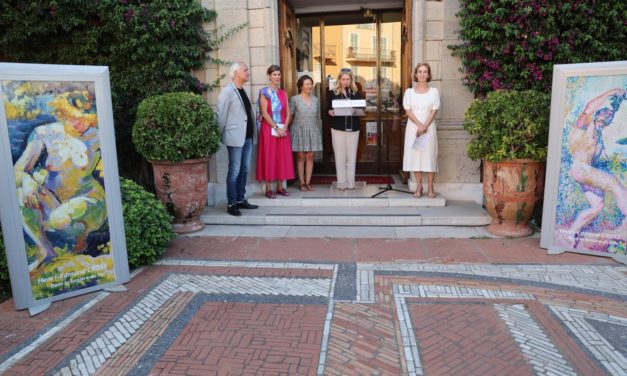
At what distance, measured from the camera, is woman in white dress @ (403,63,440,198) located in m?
6.17

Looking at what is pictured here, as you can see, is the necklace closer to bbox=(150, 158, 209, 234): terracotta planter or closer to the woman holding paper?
the woman holding paper

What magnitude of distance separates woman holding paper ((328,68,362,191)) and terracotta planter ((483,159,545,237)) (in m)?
2.18

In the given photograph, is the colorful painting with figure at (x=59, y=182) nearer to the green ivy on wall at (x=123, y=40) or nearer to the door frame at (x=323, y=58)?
the green ivy on wall at (x=123, y=40)

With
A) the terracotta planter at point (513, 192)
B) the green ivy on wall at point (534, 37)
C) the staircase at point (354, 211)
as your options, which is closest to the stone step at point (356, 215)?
the staircase at point (354, 211)

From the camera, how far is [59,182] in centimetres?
373

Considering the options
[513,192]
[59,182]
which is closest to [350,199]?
[513,192]

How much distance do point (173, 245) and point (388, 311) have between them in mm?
2802

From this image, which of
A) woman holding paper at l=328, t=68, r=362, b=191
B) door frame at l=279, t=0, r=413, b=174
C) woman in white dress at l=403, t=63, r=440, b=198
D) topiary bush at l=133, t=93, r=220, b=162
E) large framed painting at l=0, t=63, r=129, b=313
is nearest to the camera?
large framed painting at l=0, t=63, r=129, b=313

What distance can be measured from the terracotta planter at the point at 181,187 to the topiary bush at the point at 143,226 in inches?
22.9

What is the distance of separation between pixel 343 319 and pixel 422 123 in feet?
Result: 11.8

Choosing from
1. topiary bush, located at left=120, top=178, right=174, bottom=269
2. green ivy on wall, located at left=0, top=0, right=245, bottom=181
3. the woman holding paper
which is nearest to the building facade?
green ivy on wall, located at left=0, top=0, right=245, bottom=181

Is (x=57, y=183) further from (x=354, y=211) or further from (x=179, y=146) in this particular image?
(x=354, y=211)

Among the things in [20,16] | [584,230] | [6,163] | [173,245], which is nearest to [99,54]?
[20,16]

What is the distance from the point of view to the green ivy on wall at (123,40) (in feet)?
21.6
